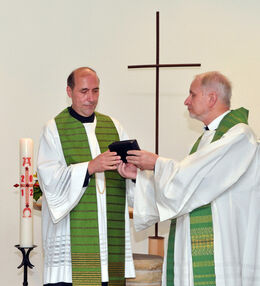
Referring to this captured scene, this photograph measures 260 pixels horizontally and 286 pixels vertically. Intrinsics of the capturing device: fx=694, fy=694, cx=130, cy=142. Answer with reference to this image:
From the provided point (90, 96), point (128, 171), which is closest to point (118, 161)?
point (128, 171)

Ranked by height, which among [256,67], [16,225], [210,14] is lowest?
[16,225]

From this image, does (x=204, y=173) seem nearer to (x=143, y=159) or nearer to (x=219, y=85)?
(x=143, y=159)

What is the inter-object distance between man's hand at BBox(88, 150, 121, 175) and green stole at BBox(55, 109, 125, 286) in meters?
0.23

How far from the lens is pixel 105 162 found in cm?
476

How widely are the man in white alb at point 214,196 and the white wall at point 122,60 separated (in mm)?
2433

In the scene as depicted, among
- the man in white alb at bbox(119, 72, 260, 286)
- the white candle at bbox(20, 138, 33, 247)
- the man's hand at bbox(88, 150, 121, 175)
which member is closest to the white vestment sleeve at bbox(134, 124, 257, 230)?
the man in white alb at bbox(119, 72, 260, 286)

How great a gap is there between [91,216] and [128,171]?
0.42 meters

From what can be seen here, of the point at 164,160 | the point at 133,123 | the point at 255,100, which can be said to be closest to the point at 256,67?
the point at 255,100

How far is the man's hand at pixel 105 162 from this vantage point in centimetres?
476

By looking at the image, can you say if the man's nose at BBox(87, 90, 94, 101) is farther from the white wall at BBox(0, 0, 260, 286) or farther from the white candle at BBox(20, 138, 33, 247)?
the white wall at BBox(0, 0, 260, 286)

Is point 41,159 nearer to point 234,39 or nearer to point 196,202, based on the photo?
point 196,202

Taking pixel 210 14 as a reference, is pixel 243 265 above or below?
below

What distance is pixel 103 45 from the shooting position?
283 inches

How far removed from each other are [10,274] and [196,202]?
3.09 meters
